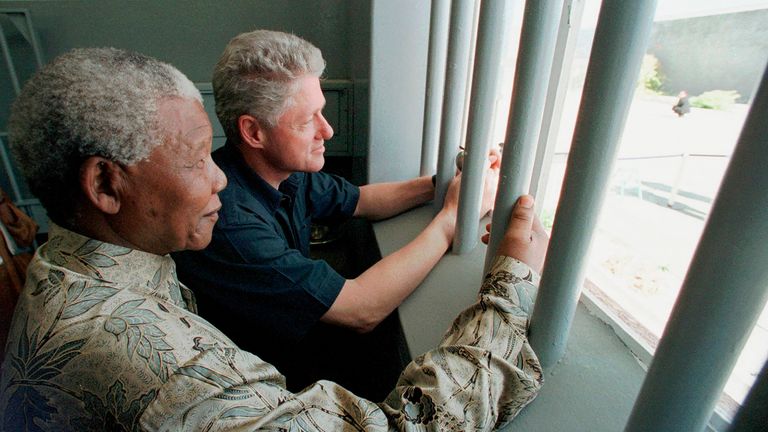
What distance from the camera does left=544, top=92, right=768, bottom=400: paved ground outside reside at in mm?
652

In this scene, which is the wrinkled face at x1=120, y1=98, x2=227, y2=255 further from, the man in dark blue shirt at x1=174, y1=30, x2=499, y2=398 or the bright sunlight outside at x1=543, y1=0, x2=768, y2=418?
the bright sunlight outside at x1=543, y1=0, x2=768, y2=418

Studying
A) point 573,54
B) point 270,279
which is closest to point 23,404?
point 270,279

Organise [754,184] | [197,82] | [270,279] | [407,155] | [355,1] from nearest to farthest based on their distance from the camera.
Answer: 1. [754,184]
2. [270,279]
3. [407,155]
4. [355,1]
5. [197,82]

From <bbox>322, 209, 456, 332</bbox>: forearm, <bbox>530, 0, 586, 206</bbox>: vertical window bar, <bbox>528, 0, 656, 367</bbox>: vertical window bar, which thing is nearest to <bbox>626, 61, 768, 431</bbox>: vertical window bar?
<bbox>528, 0, 656, 367</bbox>: vertical window bar

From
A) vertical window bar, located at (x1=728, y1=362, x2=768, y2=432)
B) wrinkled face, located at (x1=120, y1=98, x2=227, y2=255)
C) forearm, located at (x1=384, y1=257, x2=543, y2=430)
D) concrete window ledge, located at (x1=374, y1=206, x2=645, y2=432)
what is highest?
wrinkled face, located at (x1=120, y1=98, x2=227, y2=255)

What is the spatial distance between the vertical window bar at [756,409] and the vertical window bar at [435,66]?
38.7 inches

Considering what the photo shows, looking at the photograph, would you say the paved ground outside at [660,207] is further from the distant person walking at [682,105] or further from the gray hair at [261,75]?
the gray hair at [261,75]

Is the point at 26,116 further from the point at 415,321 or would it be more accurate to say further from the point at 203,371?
the point at 415,321

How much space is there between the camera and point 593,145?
49 centimetres

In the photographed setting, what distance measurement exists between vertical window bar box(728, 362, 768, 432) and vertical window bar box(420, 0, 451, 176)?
98 cm

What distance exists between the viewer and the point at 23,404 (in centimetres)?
53

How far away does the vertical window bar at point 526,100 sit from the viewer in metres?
0.60

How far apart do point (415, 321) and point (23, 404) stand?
2.15 ft

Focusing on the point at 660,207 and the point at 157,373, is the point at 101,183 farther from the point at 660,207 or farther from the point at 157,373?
the point at 660,207
